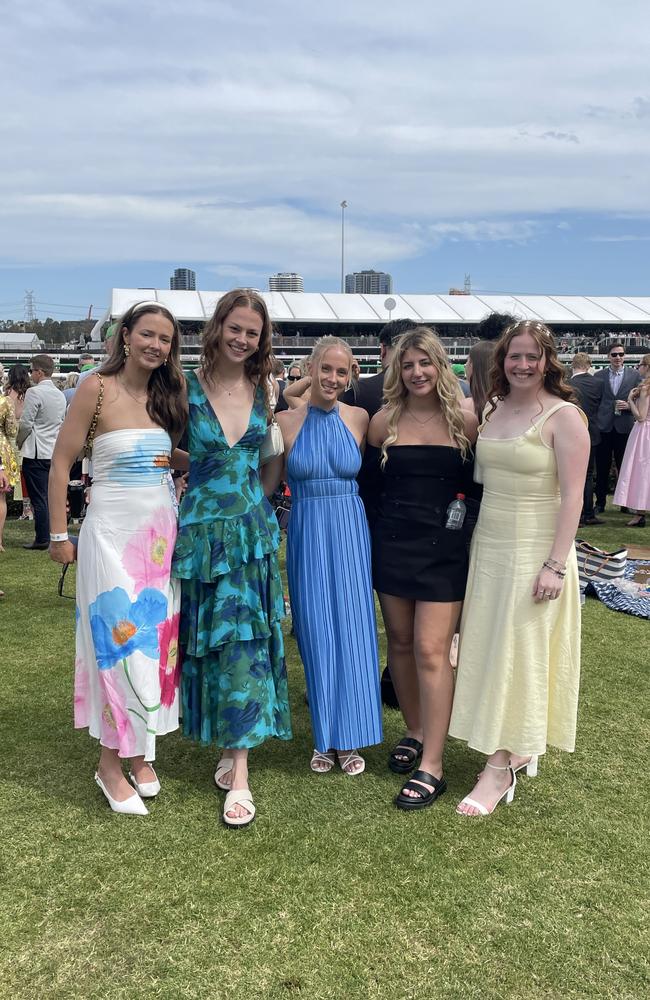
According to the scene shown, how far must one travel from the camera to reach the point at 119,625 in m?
2.98

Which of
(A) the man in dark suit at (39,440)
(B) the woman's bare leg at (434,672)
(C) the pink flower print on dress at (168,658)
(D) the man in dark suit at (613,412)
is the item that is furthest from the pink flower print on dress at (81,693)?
(D) the man in dark suit at (613,412)

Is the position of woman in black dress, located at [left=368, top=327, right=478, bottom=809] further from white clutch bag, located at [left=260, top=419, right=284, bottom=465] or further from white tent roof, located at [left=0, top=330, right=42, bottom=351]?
white tent roof, located at [left=0, top=330, right=42, bottom=351]

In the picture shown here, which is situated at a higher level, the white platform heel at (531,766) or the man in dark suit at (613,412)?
the man in dark suit at (613,412)

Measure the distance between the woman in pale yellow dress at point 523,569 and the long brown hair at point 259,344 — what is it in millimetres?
922

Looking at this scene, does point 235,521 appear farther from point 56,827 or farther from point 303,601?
point 56,827

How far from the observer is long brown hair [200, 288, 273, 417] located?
120 inches

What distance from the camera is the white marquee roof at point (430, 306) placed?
172ft

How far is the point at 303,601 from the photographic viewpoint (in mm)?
3322

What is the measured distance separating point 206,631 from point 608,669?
288 centimetres

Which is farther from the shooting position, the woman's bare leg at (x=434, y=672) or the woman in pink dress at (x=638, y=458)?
the woman in pink dress at (x=638, y=458)

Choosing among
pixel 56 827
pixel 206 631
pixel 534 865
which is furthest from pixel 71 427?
pixel 534 865

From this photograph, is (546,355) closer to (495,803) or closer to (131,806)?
(495,803)

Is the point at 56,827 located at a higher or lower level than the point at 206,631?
lower

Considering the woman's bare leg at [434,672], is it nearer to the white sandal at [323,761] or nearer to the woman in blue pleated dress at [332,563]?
the woman in blue pleated dress at [332,563]
